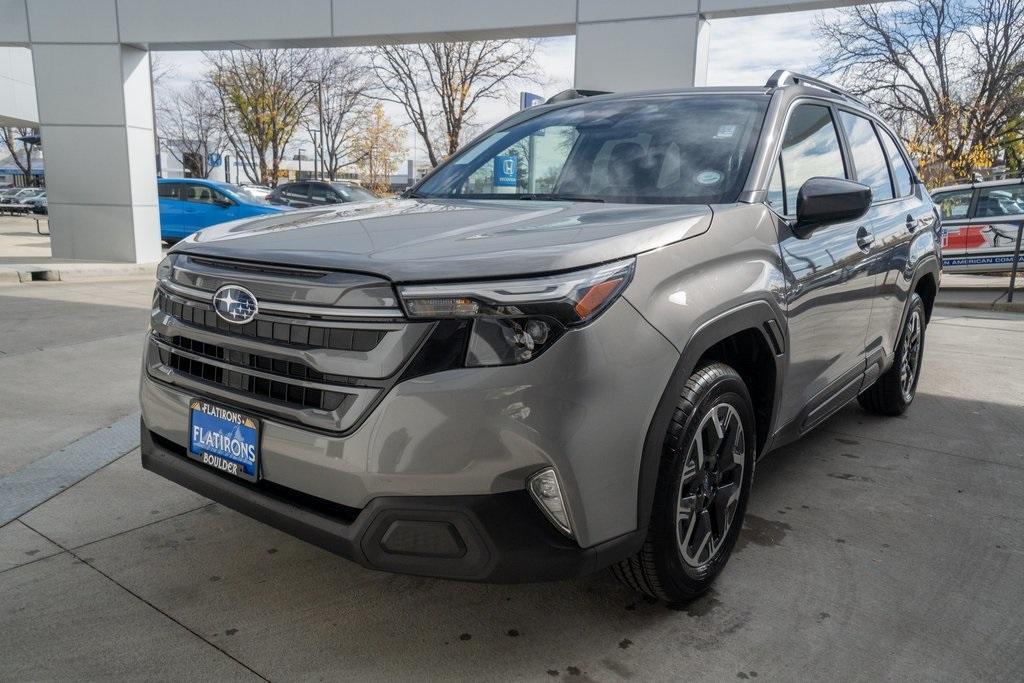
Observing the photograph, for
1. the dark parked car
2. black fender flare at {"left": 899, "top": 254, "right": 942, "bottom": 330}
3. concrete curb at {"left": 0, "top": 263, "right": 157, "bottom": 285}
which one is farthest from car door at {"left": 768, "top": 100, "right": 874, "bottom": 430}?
the dark parked car

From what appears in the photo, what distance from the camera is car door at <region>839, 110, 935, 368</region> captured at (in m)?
3.79

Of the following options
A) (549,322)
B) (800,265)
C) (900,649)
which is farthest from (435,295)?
(900,649)

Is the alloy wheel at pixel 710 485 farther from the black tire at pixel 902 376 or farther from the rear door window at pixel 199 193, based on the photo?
the rear door window at pixel 199 193

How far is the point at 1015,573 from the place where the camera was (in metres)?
2.89

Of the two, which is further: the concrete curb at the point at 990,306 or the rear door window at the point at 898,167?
the concrete curb at the point at 990,306

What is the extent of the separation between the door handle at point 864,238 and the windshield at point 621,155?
0.80 metres

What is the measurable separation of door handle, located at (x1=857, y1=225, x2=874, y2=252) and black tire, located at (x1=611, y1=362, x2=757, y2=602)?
1.27m

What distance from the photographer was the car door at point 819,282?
9.54 feet

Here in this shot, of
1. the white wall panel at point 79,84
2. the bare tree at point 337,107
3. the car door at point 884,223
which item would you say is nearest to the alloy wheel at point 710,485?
the car door at point 884,223

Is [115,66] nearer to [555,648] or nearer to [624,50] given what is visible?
[624,50]

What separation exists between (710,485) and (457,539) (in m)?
1.01

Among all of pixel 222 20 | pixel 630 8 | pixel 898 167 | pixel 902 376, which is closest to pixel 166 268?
pixel 898 167

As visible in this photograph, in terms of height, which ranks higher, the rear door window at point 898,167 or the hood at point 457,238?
the rear door window at point 898,167

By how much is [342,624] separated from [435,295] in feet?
3.89
